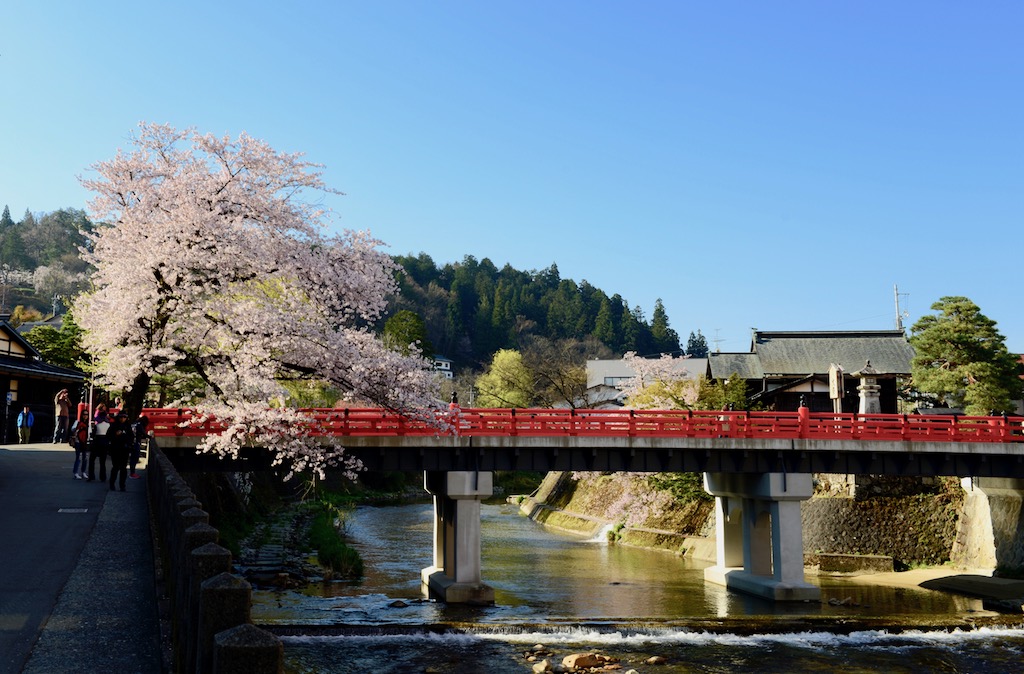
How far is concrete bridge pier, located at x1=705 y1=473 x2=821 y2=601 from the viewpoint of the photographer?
32.5m

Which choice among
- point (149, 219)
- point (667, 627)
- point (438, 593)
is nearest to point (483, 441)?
point (438, 593)

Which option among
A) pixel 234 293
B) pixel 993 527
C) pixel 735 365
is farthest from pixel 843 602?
pixel 735 365

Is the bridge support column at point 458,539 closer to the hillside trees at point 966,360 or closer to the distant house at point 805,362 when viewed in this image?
the hillside trees at point 966,360

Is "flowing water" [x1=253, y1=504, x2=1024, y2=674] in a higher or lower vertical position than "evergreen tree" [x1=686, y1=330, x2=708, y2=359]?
lower

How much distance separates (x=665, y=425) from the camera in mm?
33438

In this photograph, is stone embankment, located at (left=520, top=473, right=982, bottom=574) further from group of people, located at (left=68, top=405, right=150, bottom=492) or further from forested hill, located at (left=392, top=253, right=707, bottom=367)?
forested hill, located at (left=392, top=253, right=707, bottom=367)

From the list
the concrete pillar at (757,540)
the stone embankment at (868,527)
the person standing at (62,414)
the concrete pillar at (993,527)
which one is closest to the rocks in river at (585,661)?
the concrete pillar at (757,540)

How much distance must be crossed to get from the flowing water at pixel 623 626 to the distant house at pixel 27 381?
19.2 metres

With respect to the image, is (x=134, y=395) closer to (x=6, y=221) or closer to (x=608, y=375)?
(x=608, y=375)

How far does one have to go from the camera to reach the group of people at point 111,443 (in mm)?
21047

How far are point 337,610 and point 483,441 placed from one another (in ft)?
26.1

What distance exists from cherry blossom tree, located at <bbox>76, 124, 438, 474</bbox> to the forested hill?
117 meters

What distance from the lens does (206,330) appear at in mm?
25844

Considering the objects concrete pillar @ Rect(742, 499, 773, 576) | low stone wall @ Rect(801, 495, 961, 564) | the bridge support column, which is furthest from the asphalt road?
low stone wall @ Rect(801, 495, 961, 564)
